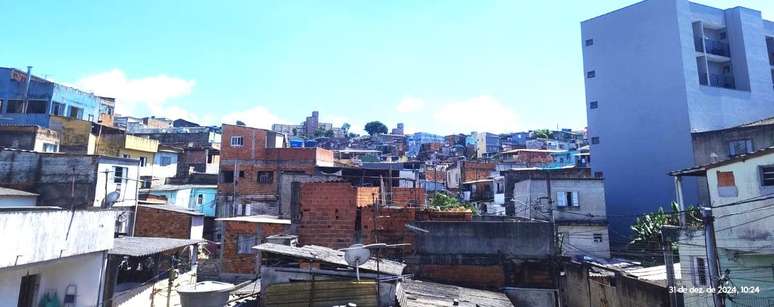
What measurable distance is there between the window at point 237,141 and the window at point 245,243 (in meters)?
16.4

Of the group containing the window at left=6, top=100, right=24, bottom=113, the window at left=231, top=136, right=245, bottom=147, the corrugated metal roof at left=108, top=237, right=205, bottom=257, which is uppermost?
the window at left=6, top=100, right=24, bottom=113

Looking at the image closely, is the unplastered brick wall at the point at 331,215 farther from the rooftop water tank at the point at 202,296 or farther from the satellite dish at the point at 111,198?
the satellite dish at the point at 111,198

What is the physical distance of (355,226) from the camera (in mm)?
19062

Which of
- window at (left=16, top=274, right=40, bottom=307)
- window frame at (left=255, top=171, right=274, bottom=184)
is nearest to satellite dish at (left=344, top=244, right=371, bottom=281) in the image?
window at (left=16, top=274, right=40, bottom=307)

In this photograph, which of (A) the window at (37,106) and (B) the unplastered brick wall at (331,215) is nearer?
(B) the unplastered brick wall at (331,215)

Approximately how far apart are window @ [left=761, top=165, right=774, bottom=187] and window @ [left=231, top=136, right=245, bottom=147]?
32.9m

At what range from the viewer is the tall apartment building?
116 ft

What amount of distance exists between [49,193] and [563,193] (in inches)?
1269

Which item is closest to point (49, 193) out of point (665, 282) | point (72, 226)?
point (72, 226)

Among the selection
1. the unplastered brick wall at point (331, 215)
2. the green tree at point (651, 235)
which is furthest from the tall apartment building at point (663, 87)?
the unplastered brick wall at point (331, 215)

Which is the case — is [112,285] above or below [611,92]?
below

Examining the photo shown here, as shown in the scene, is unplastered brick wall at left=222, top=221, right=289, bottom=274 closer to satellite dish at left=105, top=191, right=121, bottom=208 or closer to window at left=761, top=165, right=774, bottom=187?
satellite dish at left=105, top=191, right=121, bottom=208

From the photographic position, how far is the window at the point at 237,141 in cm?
3766

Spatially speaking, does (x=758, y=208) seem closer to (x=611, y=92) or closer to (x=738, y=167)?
(x=738, y=167)
